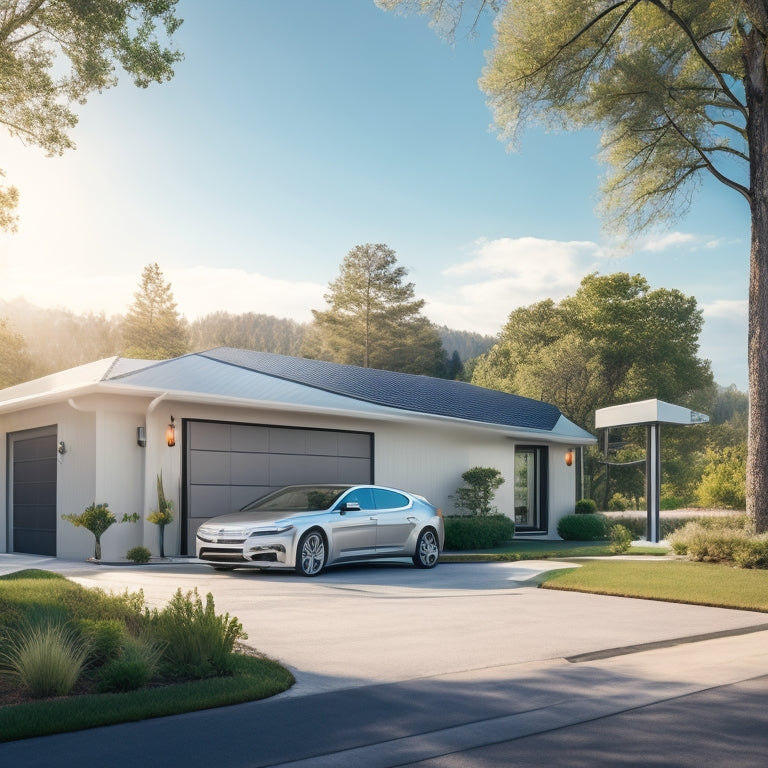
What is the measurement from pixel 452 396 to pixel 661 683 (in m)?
19.1

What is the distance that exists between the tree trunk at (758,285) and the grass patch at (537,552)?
262 cm

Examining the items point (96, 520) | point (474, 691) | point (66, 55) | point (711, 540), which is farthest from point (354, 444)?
point (474, 691)

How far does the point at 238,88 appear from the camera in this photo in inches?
846

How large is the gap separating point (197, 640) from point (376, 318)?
5385 centimetres

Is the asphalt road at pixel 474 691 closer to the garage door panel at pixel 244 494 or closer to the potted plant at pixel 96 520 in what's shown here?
the potted plant at pixel 96 520

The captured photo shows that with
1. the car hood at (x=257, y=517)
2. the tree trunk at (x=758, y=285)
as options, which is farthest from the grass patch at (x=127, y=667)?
the tree trunk at (x=758, y=285)

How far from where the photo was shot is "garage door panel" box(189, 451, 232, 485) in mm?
17562

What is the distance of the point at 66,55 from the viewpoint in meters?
14.1

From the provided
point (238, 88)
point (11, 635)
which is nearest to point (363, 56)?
point (238, 88)

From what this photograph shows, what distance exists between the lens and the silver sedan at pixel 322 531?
13.4 m

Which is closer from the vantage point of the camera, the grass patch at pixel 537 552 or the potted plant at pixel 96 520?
the potted plant at pixel 96 520

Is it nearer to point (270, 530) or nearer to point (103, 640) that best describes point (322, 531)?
point (270, 530)

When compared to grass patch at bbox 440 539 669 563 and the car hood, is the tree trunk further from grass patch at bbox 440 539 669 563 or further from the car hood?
the car hood

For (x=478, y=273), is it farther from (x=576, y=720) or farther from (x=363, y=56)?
(x=576, y=720)
